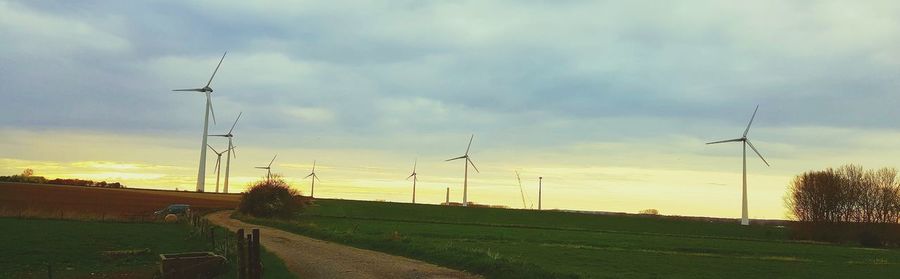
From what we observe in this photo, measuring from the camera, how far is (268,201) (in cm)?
8781

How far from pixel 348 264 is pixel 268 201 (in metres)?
59.5

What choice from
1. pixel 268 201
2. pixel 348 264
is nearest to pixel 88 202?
pixel 268 201

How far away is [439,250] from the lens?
37000 millimetres

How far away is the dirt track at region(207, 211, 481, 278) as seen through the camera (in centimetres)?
2803

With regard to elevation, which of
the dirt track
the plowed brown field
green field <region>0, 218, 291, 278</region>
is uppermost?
the plowed brown field

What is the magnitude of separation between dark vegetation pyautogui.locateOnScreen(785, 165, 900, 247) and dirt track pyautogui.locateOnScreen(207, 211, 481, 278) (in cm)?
9912

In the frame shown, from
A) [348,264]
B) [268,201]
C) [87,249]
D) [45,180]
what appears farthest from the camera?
[45,180]

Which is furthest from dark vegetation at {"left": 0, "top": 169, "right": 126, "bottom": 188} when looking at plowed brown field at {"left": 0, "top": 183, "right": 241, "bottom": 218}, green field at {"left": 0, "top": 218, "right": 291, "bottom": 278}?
green field at {"left": 0, "top": 218, "right": 291, "bottom": 278}

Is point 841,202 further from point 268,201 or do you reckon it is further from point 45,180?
point 45,180

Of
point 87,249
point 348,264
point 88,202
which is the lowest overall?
point 87,249

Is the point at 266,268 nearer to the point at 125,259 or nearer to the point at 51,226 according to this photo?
the point at 125,259

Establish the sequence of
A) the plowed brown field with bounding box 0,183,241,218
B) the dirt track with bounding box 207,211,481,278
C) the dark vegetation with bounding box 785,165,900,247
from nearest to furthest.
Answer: the dirt track with bounding box 207,211,481,278, the plowed brown field with bounding box 0,183,241,218, the dark vegetation with bounding box 785,165,900,247

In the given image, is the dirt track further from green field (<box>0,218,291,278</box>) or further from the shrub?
the shrub

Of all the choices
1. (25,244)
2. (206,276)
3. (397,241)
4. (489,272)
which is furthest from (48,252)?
(489,272)
